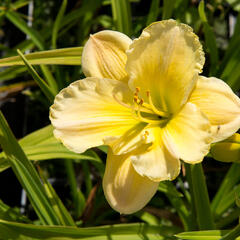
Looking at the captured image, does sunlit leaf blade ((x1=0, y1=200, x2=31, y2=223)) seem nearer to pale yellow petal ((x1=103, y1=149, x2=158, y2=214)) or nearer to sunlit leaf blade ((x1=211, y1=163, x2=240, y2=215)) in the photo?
pale yellow petal ((x1=103, y1=149, x2=158, y2=214))

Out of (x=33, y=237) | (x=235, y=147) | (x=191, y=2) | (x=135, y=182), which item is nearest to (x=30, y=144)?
(x=33, y=237)

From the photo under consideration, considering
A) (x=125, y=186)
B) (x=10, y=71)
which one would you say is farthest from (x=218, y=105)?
(x=10, y=71)

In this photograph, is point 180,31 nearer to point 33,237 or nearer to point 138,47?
point 138,47

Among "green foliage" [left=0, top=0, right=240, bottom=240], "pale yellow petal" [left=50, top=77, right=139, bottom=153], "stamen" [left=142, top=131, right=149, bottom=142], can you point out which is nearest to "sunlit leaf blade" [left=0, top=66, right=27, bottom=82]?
"green foliage" [left=0, top=0, right=240, bottom=240]

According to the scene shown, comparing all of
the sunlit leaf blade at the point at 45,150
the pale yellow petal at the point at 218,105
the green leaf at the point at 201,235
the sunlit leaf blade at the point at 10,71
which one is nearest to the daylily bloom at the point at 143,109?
the pale yellow petal at the point at 218,105

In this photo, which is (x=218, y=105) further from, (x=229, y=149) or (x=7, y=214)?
(x=7, y=214)
